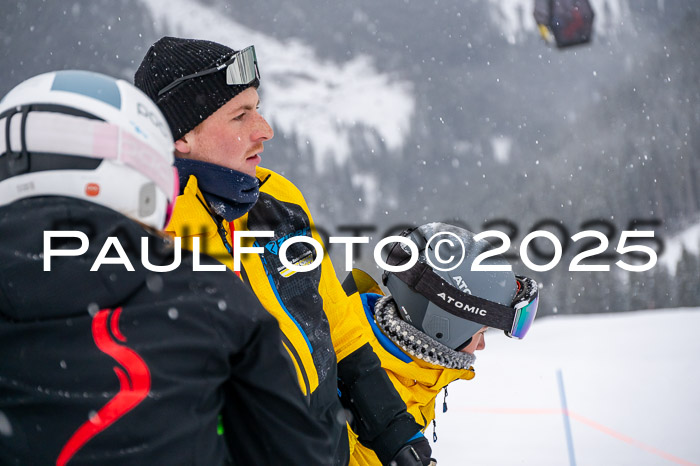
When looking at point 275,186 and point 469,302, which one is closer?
point 275,186

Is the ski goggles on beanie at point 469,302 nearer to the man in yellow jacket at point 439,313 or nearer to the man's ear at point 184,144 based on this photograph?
the man in yellow jacket at point 439,313

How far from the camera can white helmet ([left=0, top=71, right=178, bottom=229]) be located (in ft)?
3.38

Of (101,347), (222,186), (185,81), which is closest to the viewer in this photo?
(101,347)

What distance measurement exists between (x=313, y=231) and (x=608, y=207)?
195 ft

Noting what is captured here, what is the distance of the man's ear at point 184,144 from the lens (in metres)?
2.02

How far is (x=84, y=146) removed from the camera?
107 centimetres

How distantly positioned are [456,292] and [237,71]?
56.3 inches

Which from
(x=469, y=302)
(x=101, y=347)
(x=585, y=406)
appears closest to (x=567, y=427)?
(x=585, y=406)

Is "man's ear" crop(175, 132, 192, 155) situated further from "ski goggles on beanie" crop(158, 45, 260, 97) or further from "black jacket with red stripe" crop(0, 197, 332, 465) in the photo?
"black jacket with red stripe" crop(0, 197, 332, 465)

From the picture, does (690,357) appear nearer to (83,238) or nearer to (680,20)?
(83,238)

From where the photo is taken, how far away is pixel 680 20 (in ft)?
282

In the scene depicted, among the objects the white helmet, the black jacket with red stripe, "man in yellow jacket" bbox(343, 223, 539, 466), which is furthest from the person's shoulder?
the black jacket with red stripe

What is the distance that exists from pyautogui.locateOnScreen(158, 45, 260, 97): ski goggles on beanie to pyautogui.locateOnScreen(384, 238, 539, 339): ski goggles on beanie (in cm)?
123

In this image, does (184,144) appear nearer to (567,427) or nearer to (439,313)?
(439,313)
